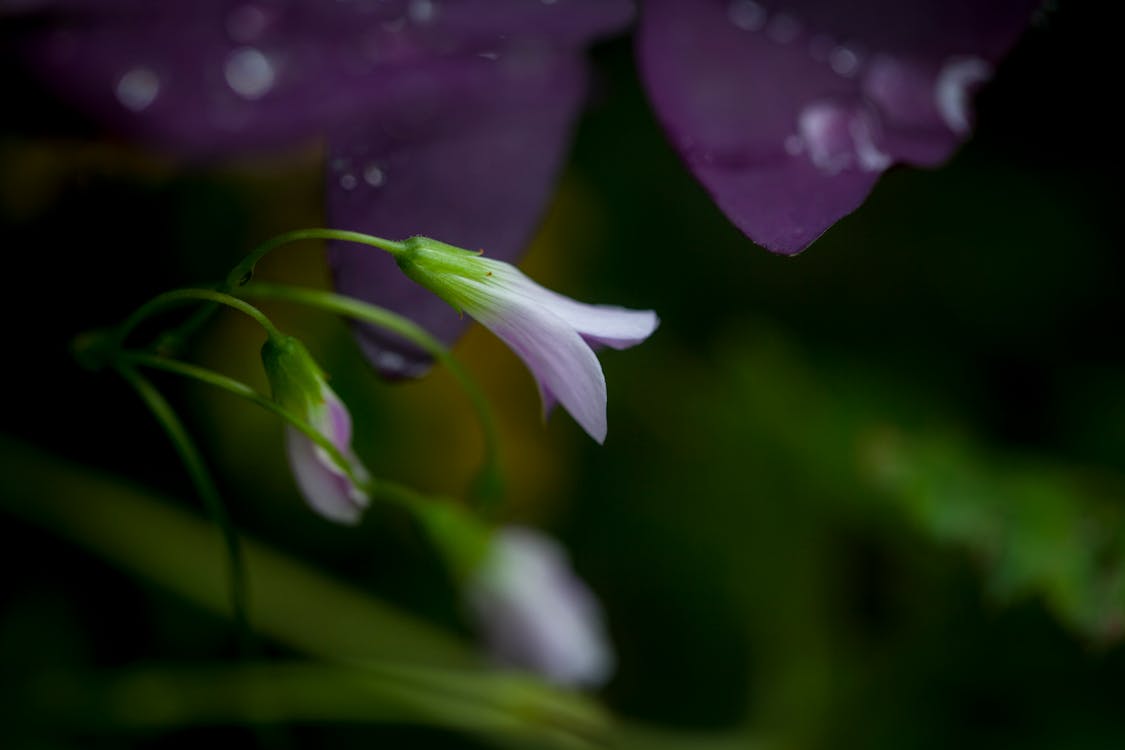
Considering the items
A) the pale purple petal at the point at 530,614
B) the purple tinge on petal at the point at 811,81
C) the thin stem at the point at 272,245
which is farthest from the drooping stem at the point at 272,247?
the pale purple petal at the point at 530,614

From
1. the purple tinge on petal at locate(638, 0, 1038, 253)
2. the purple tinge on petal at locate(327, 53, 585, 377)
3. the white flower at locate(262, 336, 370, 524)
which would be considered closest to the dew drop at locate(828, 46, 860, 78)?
the purple tinge on petal at locate(638, 0, 1038, 253)

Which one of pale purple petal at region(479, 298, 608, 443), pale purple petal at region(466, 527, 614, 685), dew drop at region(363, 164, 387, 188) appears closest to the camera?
pale purple petal at region(479, 298, 608, 443)

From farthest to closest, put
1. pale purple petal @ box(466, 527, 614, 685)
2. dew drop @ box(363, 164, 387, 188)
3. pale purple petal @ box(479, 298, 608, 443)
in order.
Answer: pale purple petal @ box(466, 527, 614, 685), dew drop @ box(363, 164, 387, 188), pale purple petal @ box(479, 298, 608, 443)

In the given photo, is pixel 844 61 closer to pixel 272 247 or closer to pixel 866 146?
pixel 866 146

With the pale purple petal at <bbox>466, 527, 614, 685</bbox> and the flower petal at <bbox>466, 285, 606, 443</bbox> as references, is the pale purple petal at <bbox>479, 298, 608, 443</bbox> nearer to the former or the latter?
the flower petal at <bbox>466, 285, 606, 443</bbox>

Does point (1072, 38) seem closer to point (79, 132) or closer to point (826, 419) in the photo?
point (826, 419)

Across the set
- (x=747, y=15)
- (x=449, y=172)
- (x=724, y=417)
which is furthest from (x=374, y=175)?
(x=724, y=417)
